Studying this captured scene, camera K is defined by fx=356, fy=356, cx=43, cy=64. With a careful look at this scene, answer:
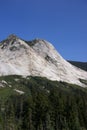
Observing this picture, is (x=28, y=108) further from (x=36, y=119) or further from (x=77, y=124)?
(x=77, y=124)

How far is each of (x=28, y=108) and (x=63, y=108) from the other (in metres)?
15.2

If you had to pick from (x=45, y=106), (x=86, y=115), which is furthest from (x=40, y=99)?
(x=86, y=115)

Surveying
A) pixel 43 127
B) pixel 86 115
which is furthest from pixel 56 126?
pixel 86 115

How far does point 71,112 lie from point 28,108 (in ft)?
58.3

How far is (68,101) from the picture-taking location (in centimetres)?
15275

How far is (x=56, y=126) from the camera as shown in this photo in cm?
14412

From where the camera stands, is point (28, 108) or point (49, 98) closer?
point (28, 108)

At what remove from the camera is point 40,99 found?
474ft

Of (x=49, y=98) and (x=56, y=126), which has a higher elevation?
(x=49, y=98)

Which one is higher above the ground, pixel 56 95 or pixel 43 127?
pixel 56 95

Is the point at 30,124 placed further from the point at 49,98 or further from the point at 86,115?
the point at 86,115

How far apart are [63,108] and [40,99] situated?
10.5m

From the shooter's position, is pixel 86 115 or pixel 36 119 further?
pixel 86 115

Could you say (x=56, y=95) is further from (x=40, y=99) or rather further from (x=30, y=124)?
(x=30, y=124)
